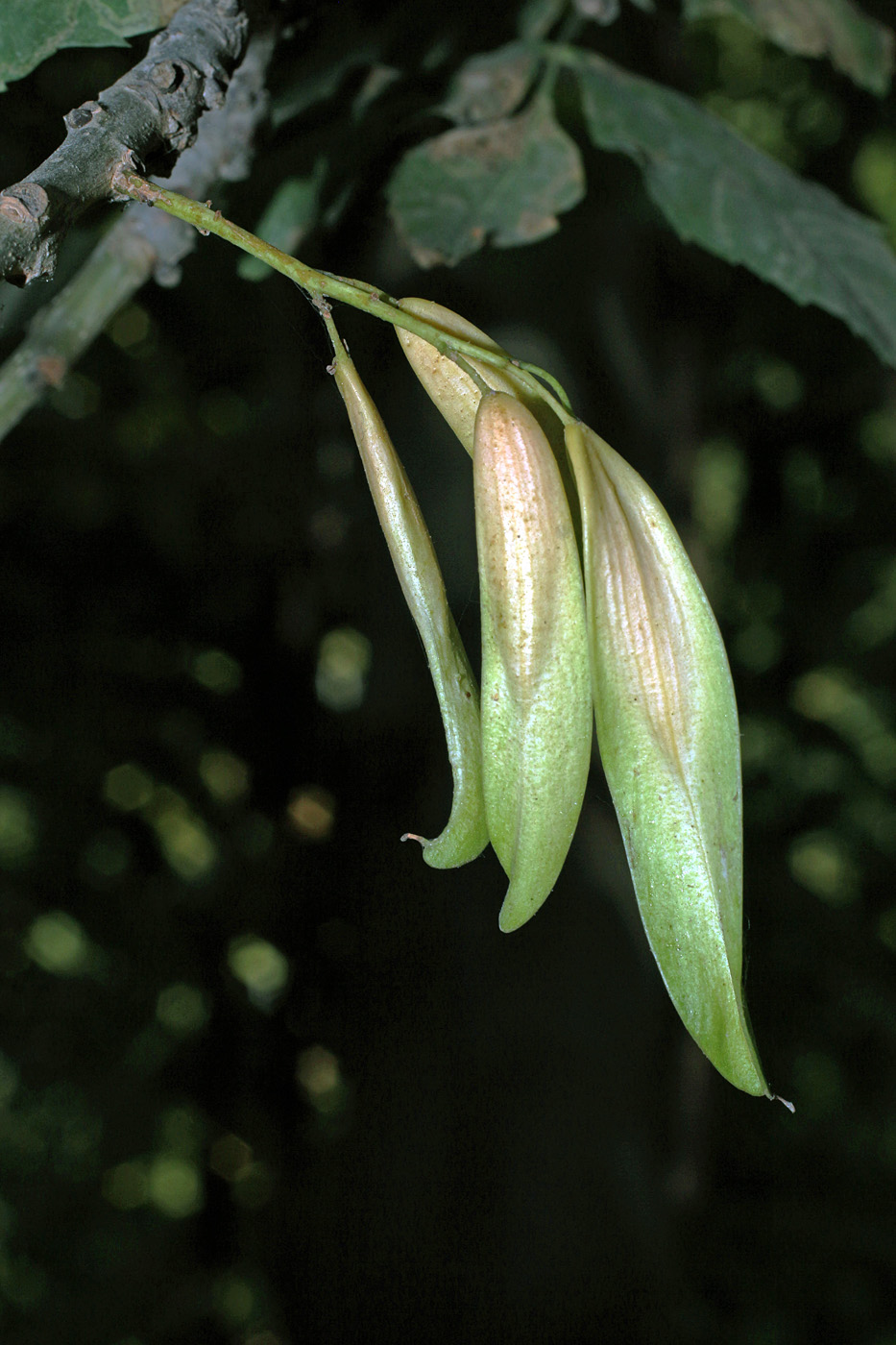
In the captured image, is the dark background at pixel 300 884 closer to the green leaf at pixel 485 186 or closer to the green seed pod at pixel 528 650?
the green leaf at pixel 485 186

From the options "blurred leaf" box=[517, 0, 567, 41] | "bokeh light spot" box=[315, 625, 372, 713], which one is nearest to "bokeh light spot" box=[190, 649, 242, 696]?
"bokeh light spot" box=[315, 625, 372, 713]

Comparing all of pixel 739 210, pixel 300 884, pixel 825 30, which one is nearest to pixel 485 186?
pixel 739 210

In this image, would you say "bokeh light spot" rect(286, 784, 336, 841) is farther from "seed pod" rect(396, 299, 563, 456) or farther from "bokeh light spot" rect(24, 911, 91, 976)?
"seed pod" rect(396, 299, 563, 456)

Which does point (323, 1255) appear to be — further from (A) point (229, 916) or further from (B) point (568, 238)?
(B) point (568, 238)

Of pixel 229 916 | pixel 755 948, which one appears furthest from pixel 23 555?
pixel 755 948

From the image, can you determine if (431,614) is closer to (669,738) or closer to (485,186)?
(669,738)

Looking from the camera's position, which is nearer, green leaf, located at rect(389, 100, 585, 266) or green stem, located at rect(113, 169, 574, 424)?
green stem, located at rect(113, 169, 574, 424)
